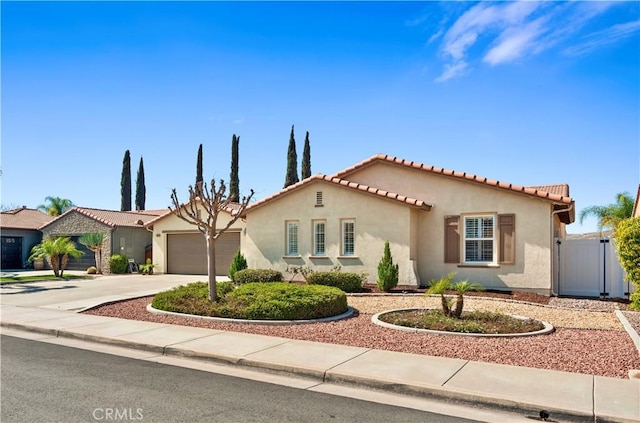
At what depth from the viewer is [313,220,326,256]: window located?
1919 centimetres

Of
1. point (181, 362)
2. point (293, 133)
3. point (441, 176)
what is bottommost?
point (181, 362)

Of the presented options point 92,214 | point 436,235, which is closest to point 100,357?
point 436,235

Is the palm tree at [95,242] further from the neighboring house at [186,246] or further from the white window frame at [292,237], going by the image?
→ the white window frame at [292,237]

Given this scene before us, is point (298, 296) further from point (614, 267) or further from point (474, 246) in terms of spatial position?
point (614, 267)

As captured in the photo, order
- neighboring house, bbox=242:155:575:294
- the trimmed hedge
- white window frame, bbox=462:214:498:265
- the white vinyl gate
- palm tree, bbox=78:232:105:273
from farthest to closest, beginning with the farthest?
1. palm tree, bbox=78:232:105:273
2. white window frame, bbox=462:214:498:265
3. neighboring house, bbox=242:155:575:294
4. the white vinyl gate
5. the trimmed hedge

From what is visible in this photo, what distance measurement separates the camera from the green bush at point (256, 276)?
1806cm

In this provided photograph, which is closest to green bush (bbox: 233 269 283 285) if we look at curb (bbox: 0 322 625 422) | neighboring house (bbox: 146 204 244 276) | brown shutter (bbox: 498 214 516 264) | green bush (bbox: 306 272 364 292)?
green bush (bbox: 306 272 364 292)

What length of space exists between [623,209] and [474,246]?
15.3 metres

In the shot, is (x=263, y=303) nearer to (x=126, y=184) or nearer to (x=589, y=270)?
(x=589, y=270)

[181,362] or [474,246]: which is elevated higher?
[474,246]

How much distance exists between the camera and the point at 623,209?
2727 centimetres

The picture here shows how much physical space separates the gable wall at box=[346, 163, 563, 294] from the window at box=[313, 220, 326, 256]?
Result: 2847mm

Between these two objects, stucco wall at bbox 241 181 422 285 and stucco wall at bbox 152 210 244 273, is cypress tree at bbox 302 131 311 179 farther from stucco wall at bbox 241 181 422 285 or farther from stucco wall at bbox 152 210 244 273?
stucco wall at bbox 241 181 422 285

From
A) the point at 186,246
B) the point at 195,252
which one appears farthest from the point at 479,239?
the point at 186,246
